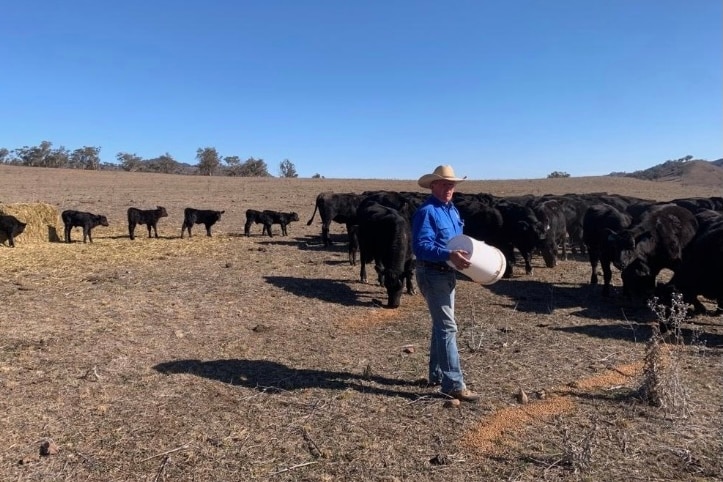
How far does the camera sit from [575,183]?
178 feet

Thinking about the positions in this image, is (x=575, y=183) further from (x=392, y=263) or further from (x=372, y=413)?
(x=372, y=413)

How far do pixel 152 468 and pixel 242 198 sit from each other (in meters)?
28.5

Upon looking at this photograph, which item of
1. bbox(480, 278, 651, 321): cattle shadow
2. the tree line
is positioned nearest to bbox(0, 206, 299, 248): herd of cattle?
bbox(480, 278, 651, 321): cattle shadow

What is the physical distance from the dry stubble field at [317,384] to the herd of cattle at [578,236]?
2.10 feet

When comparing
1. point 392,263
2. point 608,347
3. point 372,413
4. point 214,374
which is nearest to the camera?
point 372,413

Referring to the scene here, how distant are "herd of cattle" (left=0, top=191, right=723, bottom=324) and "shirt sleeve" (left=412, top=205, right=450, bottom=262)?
401 cm

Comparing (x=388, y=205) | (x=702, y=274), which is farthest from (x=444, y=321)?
(x=388, y=205)

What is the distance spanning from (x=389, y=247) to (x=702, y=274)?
16.5 ft

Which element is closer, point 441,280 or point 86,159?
point 441,280

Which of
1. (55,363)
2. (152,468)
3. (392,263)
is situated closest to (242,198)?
(392,263)

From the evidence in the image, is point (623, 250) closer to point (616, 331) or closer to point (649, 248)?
point (649, 248)

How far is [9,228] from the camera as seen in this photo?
1391 centimetres

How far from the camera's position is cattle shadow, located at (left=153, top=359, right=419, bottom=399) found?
5.75 m

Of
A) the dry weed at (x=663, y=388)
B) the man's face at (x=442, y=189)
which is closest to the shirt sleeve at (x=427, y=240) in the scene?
the man's face at (x=442, y=189)
